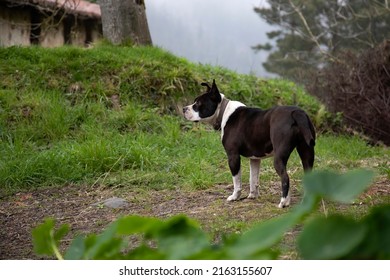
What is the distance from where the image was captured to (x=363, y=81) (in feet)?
34.0

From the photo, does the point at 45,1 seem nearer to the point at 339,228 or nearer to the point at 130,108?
the point at 130,108

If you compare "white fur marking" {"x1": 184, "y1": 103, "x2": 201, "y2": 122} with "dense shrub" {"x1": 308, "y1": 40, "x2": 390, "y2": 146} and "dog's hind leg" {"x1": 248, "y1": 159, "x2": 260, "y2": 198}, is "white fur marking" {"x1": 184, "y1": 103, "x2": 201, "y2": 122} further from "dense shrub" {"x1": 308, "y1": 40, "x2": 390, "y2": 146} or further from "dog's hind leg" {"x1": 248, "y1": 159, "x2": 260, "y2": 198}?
"dense shrub" {"x1": 308, "y1": 40, "x2": 390, "y2": 146}

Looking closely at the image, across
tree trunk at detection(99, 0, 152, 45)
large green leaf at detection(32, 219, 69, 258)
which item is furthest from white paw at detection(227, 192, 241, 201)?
tree trunk at detection(99, 0, 152, 45)

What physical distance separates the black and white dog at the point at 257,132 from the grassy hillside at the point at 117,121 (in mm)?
795

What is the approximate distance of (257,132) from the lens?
4.66 m

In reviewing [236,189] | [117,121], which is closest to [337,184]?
[236,189]

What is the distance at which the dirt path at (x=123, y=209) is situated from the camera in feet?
13.5

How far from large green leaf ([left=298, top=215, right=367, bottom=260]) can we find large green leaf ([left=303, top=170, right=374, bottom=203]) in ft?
0.06

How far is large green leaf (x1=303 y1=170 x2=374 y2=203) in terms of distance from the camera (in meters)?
A: 0.43

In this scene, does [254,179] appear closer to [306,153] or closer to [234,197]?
[234,197]

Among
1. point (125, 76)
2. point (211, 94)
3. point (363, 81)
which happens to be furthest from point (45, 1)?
point (211, 94)

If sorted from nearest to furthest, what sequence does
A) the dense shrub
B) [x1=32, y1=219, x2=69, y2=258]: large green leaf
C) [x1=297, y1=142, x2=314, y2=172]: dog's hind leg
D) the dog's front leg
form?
[x1=32, y1=219, x2=69, y2=258]: large green leaf < [x1=297, y1=142, x2=314, y2=172]: dog's hind leg < the dog's front leg < the dense shrub

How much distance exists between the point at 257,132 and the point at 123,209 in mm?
1363
